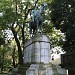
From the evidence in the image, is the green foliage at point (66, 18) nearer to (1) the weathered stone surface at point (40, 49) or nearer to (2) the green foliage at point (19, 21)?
(2) the green foliage at point (19, 21)

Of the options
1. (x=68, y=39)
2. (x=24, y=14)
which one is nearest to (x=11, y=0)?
(x=24, y=14)

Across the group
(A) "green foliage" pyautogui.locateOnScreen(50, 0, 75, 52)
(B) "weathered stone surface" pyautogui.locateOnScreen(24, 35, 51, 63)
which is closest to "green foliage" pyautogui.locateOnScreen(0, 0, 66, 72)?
(A) "green foliage" pyautogui.locateOnScreen(50, 0, 75, 52)

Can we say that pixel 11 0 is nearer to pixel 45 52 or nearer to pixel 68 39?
pixel 68 39

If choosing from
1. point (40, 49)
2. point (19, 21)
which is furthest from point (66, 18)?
point (40, 49)

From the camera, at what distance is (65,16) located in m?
24.2

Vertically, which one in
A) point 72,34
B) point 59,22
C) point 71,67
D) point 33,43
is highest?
point 59,22

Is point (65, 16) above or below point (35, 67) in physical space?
above

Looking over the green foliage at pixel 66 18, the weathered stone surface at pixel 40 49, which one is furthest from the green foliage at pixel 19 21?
the weathered stone surface at pixel 40 49

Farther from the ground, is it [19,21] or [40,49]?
[19,21]

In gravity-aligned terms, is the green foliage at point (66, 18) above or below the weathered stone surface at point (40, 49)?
above

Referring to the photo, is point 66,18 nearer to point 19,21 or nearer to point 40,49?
point 19,21

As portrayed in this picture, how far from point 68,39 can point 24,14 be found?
27.2 feet

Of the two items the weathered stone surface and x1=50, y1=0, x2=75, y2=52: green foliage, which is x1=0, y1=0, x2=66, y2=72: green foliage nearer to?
x1=50, y1=0, x2=75, y2=52: green foliage

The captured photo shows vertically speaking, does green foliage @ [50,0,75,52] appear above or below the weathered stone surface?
above
